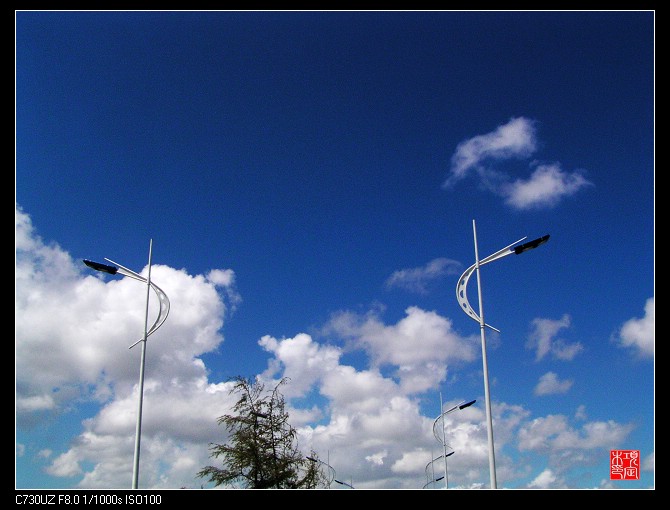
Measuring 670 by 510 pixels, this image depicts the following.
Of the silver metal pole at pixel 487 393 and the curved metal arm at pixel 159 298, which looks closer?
the silver metal pole at pixel 487 393

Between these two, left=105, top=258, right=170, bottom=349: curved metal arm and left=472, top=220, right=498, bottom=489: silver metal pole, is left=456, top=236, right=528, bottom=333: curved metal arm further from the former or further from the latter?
left=105, top=258, right=170, bottom=349: curved metal arm

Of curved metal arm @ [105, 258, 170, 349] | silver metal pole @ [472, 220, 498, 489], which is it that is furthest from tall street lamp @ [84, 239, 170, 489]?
silver metal pole @ [472, 220, 498, 489]

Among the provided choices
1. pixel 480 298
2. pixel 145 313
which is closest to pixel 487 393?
pixel 480 298

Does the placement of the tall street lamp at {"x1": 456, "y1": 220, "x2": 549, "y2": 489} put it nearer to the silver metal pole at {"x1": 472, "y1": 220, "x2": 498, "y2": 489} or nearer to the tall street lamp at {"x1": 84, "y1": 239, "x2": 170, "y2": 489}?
the silver metal pole at {"x1": 472, "y1": 220, "x2": 498, "y2": 489}

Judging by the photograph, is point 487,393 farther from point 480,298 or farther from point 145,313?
point 145,313

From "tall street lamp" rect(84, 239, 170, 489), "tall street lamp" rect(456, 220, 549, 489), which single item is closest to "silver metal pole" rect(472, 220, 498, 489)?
"tall street lamp" rect(456, 220, 549, 489)

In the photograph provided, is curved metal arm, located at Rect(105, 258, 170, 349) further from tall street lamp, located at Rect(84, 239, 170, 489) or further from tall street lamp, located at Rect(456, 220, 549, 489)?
tall street lamp, located at Rect(456, 220, 549, 489)

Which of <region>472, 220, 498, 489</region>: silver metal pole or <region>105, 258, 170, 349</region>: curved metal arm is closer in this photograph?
<region>472, 220, 498, 489</region>: silver metal pole

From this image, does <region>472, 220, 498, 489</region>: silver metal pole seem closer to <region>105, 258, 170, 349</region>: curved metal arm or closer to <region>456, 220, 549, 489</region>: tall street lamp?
<region>456, 220, 549, 489</region>: tall street lamp

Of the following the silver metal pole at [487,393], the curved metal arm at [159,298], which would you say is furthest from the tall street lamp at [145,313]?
the silver metal pole at [487,393]

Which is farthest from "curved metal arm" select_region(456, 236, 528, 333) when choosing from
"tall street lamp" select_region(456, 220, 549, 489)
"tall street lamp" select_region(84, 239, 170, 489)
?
"tall street lamp" select_region(84, 239, 170, 489)

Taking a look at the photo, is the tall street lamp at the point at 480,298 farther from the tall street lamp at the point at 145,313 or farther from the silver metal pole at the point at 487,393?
the tall street lamp at the point at 145,313
